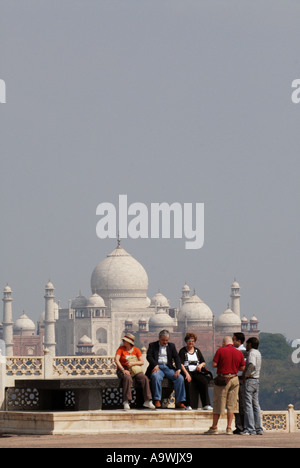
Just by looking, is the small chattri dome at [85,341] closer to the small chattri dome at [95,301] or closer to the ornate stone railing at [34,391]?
the small chattri dome at [95,301]

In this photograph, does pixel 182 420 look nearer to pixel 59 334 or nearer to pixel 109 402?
pixel 109 402

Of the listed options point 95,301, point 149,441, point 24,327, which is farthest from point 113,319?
point 149,441

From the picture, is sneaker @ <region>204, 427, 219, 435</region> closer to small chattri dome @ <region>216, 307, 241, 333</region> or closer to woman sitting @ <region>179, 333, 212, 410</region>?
woman sitting @ <region>179, 333, 212, 410</region>

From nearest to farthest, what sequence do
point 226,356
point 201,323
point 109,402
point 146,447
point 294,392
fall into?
point 146,447 → point 226,356 → point 109,402 → point 294,392 → point 201,323

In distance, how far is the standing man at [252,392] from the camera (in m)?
13.2

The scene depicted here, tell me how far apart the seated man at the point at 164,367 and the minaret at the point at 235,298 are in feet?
375

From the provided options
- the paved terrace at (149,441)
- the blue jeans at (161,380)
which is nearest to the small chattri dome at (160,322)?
the blue jeans at (161,380)

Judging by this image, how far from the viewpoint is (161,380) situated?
13906mm

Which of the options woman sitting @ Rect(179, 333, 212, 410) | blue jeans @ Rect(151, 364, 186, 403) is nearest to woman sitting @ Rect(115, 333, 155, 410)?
blue jeans @ Rect(151, 364, 186, 403)

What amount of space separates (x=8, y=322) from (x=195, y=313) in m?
17.1

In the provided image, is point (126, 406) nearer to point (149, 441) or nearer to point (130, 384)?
point (130, 384)
